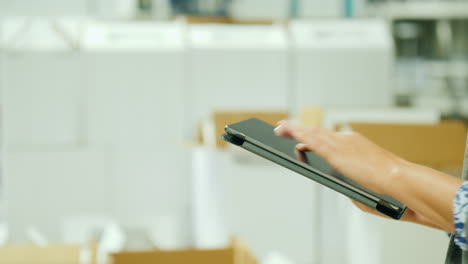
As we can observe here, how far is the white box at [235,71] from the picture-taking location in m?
2.51

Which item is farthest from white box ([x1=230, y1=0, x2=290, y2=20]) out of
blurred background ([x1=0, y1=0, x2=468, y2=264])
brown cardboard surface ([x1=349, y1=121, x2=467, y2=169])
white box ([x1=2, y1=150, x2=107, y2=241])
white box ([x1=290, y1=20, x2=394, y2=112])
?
brown cardboard surface ([x1=349, y1=121, x2=467, y2=169])

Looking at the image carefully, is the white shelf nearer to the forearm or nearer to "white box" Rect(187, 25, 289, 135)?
"white box" Rect(187, 25, 289, 135)

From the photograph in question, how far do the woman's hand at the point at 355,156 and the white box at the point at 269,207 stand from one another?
108 cm

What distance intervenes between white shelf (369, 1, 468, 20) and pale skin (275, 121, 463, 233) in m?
2.92

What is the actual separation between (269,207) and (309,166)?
117 cm

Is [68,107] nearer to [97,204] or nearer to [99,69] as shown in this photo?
[99,69]

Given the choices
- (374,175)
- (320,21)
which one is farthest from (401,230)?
(320,21)

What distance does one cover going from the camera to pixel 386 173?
0.70 meters

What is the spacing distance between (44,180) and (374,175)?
1.83 metres

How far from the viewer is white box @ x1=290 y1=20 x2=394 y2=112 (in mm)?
2564

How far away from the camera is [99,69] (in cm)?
242

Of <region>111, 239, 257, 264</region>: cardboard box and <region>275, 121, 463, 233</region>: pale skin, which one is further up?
<region>275, 121, 463, 233</region>: pale skin

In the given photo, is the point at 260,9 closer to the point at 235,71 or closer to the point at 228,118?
the point at 235,71

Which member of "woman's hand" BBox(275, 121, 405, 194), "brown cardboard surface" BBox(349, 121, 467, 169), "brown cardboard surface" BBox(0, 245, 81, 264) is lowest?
"brown cardboard surface" BBox(0, 245, 81, 264)
